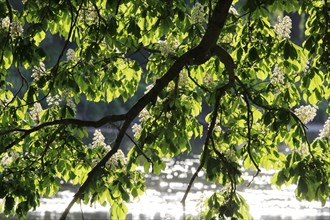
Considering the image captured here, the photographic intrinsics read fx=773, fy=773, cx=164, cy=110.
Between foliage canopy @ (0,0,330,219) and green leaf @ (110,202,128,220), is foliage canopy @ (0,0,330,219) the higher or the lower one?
the higher one

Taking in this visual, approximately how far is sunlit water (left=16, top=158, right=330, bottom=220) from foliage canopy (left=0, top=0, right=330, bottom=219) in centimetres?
1549

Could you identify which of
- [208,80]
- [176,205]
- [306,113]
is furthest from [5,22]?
[176,205]

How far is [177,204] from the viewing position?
3003cm

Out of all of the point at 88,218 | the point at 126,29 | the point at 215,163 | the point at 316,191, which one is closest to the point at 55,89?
the point at 126,29

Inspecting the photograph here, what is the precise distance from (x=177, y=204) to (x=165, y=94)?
902 inches

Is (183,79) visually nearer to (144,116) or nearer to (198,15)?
(144,116)

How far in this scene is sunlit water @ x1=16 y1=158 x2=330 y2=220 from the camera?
26.7 meters

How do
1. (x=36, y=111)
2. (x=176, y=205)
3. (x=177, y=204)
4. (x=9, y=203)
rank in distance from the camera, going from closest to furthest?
(x=9, y=203) → (x=36, y=111) → (x=177, y=204) → (x=176, y=205)

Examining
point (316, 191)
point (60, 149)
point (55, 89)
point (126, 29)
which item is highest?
point (126, 29)

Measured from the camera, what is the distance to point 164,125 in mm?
7215

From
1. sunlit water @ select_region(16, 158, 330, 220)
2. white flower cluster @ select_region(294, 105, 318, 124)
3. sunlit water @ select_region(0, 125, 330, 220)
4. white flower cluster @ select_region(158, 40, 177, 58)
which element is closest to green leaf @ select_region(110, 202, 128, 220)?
white flower cluster @ select_region(158, 40, 177, 58)

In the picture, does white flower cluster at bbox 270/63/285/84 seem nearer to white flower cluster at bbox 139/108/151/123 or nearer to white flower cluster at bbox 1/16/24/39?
white flower cluster at bbox 139/108/151/123

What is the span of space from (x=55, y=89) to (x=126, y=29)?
961 mm

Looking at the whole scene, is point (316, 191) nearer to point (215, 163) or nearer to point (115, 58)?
point (215, 163)
